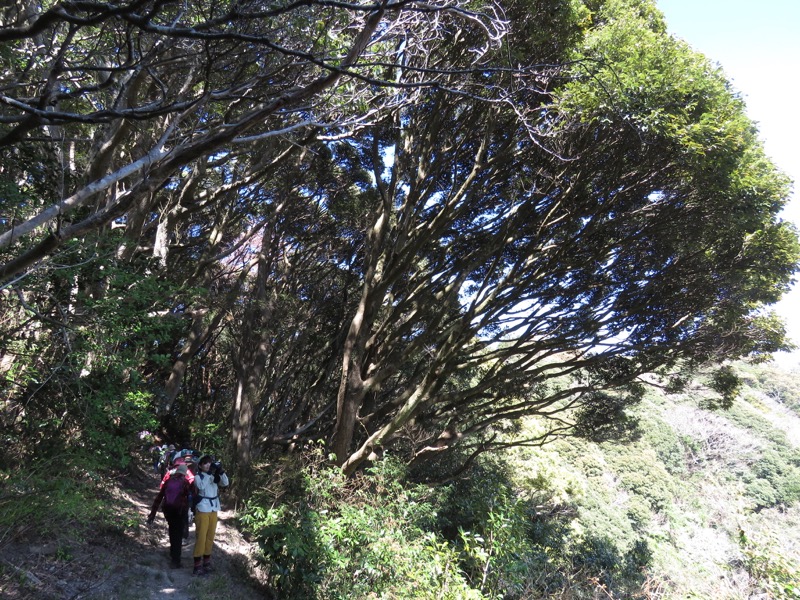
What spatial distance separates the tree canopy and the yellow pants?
121cm

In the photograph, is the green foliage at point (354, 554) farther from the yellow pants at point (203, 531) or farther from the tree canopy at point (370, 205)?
the tree canopy at point (370, 205)

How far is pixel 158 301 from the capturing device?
210 inches

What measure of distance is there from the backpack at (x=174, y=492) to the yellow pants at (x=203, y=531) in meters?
0.28

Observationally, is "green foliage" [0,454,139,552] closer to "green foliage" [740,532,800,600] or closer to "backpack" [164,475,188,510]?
"backpack" [164,475,188,510]

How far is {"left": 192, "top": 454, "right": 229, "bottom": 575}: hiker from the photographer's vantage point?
535 cm

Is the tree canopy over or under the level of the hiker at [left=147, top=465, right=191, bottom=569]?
over

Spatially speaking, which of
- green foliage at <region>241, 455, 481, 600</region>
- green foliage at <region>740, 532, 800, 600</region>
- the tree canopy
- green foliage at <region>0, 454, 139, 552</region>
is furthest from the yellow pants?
green foliage at <region>740, 532, 800, 600</region>

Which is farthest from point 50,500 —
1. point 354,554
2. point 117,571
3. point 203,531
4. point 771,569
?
point 771,569

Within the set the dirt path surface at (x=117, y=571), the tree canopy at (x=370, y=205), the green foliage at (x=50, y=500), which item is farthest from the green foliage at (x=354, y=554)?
the tree canopy at (x=370, y=205)

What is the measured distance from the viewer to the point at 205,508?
5344 mm

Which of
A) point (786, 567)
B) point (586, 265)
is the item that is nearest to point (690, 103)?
point (586, 265)

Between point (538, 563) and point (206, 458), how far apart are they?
174 inches

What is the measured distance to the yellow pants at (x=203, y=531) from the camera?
210 inches

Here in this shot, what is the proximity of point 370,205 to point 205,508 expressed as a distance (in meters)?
6.67
